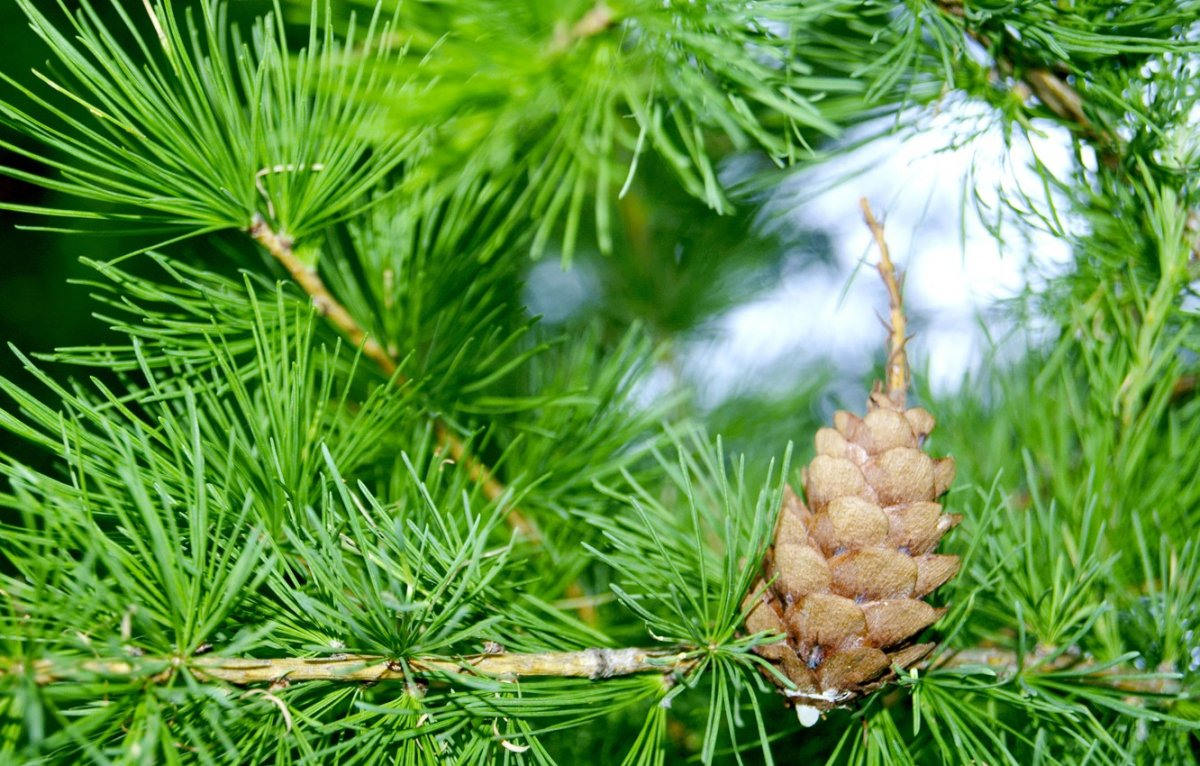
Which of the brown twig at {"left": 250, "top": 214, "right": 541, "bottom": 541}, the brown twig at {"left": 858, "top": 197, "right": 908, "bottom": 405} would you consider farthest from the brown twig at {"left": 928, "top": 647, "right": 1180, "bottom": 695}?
the brown twig at {"left": 250, "top": 214, "right": 541, "bottom": 541}

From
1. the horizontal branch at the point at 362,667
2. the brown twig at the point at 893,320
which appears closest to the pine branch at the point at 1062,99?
the brown twig at the point at 893,320

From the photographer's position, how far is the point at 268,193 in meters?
0.52

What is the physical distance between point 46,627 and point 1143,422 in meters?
0.65

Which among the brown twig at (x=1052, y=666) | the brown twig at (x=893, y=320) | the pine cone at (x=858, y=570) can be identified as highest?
the brown twig at (x=893, y=320)

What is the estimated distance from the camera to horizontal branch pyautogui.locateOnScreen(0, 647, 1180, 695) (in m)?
0.35

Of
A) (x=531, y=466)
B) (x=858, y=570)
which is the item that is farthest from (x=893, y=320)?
(x=531, y=466)

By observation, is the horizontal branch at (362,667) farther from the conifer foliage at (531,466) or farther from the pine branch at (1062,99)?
the pine branch at (1062,99)

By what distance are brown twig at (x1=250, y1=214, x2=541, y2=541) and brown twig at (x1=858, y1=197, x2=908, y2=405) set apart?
224 mm

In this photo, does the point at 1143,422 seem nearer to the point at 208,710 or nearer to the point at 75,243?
the point at 208,710

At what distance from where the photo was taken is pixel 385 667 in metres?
0.43

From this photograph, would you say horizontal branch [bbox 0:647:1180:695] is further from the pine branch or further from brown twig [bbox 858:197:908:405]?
the pine branch

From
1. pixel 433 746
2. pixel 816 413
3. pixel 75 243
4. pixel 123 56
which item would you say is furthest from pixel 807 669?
pixel 75 243

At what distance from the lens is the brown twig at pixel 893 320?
18.8 inches

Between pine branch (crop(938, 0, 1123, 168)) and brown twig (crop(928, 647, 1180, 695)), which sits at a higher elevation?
pine branch (crop(938, 0, 1123, 168))
